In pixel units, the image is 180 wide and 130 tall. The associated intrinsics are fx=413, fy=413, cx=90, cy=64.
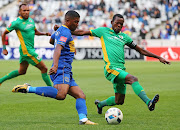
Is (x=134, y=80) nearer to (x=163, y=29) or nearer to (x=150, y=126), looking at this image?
(x=150, y=126)

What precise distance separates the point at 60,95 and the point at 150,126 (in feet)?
5.00

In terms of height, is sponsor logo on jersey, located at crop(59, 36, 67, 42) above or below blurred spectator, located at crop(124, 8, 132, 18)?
above

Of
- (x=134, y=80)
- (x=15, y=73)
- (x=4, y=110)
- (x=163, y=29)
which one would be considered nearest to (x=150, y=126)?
(x=134, y=80)

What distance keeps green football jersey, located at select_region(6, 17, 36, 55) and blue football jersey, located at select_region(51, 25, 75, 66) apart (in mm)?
4947

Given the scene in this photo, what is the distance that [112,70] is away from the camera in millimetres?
7520

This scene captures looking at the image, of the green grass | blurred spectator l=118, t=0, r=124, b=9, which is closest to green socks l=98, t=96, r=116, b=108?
the green grass

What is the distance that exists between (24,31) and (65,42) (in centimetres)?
535

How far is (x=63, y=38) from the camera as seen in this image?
6672 mm

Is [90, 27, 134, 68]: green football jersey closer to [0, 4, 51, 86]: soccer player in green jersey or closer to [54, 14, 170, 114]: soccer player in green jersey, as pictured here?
[54, 14, 170, 114]: soccer player in green jersey

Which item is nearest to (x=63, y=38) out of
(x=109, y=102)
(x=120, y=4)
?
(x=109, y=102)

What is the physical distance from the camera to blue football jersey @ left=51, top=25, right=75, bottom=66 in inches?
263

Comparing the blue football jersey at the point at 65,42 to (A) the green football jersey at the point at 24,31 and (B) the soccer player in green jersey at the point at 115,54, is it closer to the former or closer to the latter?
(B) the soccer player in green jersey at the point at 115,54

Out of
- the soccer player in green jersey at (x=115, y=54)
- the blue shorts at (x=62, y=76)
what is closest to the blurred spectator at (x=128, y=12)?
the soccer player in green jersey at (x=115, y=54)

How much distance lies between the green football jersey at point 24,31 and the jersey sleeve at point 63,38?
514cm
